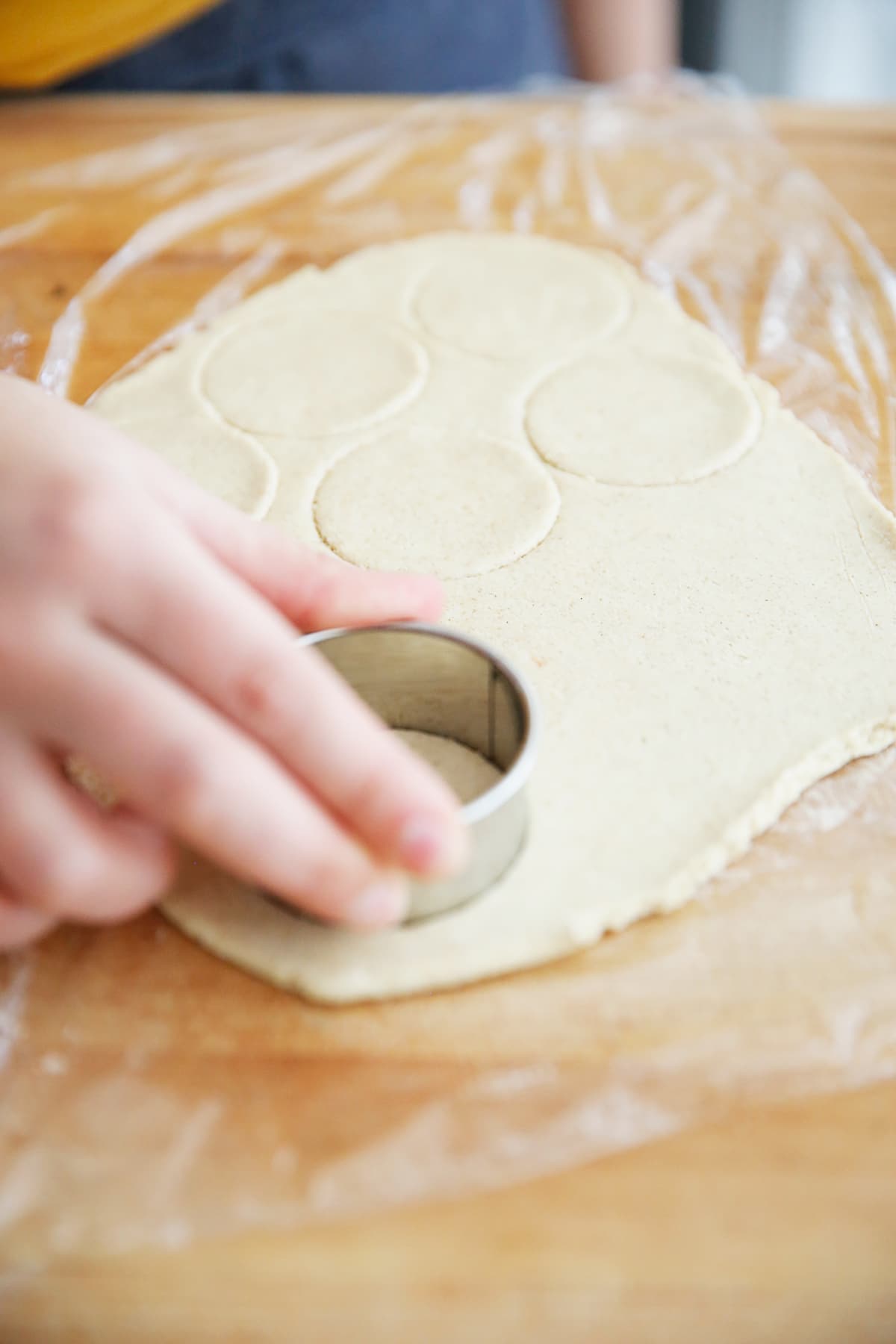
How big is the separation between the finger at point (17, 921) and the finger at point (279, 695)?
0.50 feet

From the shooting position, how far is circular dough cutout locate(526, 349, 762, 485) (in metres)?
0.94

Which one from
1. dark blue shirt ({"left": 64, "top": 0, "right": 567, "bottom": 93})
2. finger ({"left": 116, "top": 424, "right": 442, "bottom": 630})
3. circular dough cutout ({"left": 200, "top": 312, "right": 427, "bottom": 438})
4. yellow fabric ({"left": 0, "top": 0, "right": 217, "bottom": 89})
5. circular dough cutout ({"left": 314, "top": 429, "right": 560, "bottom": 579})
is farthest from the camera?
dark blue shirt ({"left": 64, "top": 0, "right": 567, "bottom": 93})

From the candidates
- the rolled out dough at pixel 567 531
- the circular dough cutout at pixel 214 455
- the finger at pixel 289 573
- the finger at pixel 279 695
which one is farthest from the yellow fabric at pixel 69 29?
the finger at pixel 279 695

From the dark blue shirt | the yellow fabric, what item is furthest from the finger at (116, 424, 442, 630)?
the dark blue shirt

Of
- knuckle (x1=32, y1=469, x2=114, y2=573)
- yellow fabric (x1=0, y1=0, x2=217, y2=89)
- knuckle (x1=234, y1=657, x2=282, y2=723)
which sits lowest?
knuckle (x1=234, y1=657, x2=282, y2=723)

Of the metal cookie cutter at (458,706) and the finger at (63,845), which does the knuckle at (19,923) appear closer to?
the finger at (63,845)

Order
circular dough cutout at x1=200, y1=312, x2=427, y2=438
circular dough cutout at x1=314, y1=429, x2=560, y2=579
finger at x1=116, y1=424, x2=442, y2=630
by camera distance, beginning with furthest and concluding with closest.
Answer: circular dough cutout at x1=200, y1=312, x2=427, y2=438 → circular dough cutout at x1=314, y1=429, x2=560, y2=579 → finger at x1=116, y1=424, x2=442, y2=630

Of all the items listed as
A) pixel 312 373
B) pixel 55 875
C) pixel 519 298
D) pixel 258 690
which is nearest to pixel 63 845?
pixel 55 875

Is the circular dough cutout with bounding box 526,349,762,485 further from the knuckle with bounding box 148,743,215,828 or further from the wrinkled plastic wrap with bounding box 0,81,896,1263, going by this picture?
the knuckle with bounding box 148,743,215,828

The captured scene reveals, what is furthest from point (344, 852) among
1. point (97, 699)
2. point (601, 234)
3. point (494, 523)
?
point (601, 234)

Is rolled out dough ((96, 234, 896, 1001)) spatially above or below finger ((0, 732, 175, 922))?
below

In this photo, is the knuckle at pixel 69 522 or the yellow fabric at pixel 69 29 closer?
the knuckle at pixel 69 522

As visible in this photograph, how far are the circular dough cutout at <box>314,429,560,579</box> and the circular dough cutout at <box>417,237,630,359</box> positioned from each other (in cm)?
16

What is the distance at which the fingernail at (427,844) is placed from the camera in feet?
1.71
